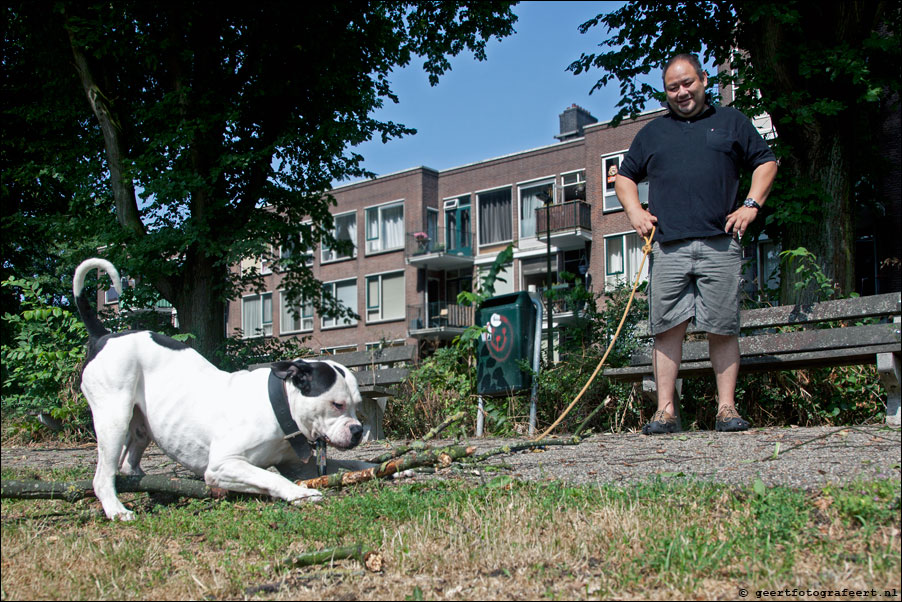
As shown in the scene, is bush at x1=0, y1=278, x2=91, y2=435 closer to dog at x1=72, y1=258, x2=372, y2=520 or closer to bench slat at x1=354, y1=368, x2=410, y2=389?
bench slat at x1=354, y1=368, x2=410, y2=389

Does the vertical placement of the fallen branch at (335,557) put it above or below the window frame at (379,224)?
below

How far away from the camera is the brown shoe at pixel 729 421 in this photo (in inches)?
237

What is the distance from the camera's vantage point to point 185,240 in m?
12.1

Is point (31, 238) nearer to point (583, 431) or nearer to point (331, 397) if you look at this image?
point (583, 431)

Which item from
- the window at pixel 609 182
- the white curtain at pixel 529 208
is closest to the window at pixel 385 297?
the white curtain at pixel 529 208

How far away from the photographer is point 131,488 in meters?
4.65

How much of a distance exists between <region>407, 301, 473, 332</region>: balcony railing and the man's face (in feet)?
114

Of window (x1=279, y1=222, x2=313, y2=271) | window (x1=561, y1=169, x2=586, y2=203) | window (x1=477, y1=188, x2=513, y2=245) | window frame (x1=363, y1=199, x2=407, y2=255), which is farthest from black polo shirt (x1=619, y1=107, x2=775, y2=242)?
window frame (x1=363, y1=199, x2=407, y2=255)

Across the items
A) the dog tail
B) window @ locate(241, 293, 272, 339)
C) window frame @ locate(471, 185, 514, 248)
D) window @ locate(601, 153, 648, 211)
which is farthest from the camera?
window @ locate(241, 293, 272, 339)

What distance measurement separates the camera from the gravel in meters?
4.11

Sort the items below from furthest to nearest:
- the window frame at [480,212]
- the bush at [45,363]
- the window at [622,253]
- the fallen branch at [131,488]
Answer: the window frame at [480,212]
the window at [622,253]
the bush at [45,363]
the fallen branch at [131,488]

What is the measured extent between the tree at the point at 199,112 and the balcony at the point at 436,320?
26.6 m

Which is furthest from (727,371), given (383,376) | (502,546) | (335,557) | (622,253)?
(622,253)

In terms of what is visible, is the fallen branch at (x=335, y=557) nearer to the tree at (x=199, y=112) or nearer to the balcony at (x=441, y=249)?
the tree at (x=199, y=112)
